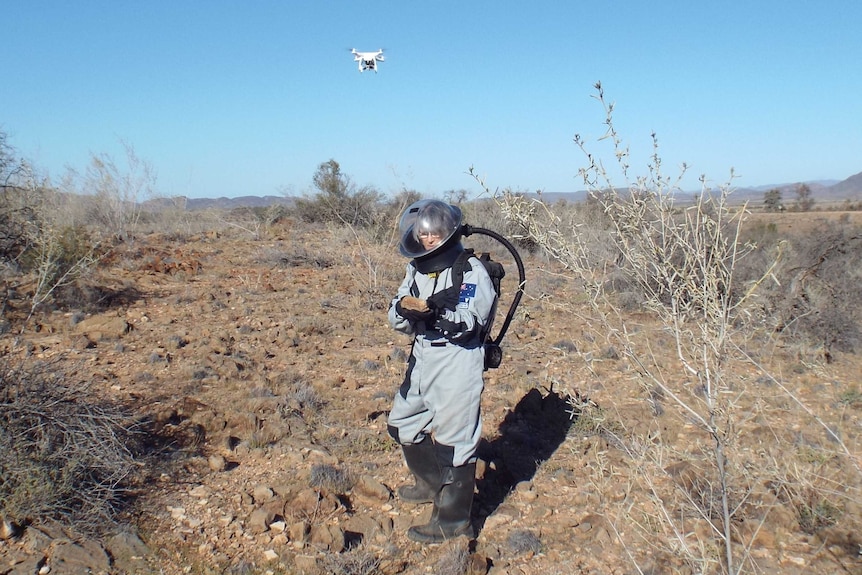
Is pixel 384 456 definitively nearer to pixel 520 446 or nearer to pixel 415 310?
pixel 520 446

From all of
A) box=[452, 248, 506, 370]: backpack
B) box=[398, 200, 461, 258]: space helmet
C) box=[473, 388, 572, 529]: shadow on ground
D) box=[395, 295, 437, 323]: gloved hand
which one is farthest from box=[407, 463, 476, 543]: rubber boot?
box=[398, 200, 461, 258]: space helmet

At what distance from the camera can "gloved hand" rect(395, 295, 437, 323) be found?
301 centimetres

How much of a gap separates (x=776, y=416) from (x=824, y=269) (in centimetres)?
363

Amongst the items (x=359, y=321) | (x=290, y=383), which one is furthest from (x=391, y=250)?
(x=290, y=383)

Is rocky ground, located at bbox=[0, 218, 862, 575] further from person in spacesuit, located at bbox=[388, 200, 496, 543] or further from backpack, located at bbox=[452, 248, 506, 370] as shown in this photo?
backpack, located at bbox=[452, 248, 506, 370]

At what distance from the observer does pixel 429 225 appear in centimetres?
313

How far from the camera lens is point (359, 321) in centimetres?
777

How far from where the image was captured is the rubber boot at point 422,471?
3.56m

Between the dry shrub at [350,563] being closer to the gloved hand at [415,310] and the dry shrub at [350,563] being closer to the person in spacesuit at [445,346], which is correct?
the person in spacesuit at [445,346]

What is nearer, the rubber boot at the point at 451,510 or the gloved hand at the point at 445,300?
the gloved hand at the point at 445,300

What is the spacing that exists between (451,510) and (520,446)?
1.35 m

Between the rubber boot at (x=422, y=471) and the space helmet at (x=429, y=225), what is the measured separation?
Answer: 1.07m

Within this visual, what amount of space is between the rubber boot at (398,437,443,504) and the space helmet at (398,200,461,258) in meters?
1.07

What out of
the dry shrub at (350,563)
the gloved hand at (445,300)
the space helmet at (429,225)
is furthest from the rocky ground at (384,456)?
the space helmet at (429,225)
